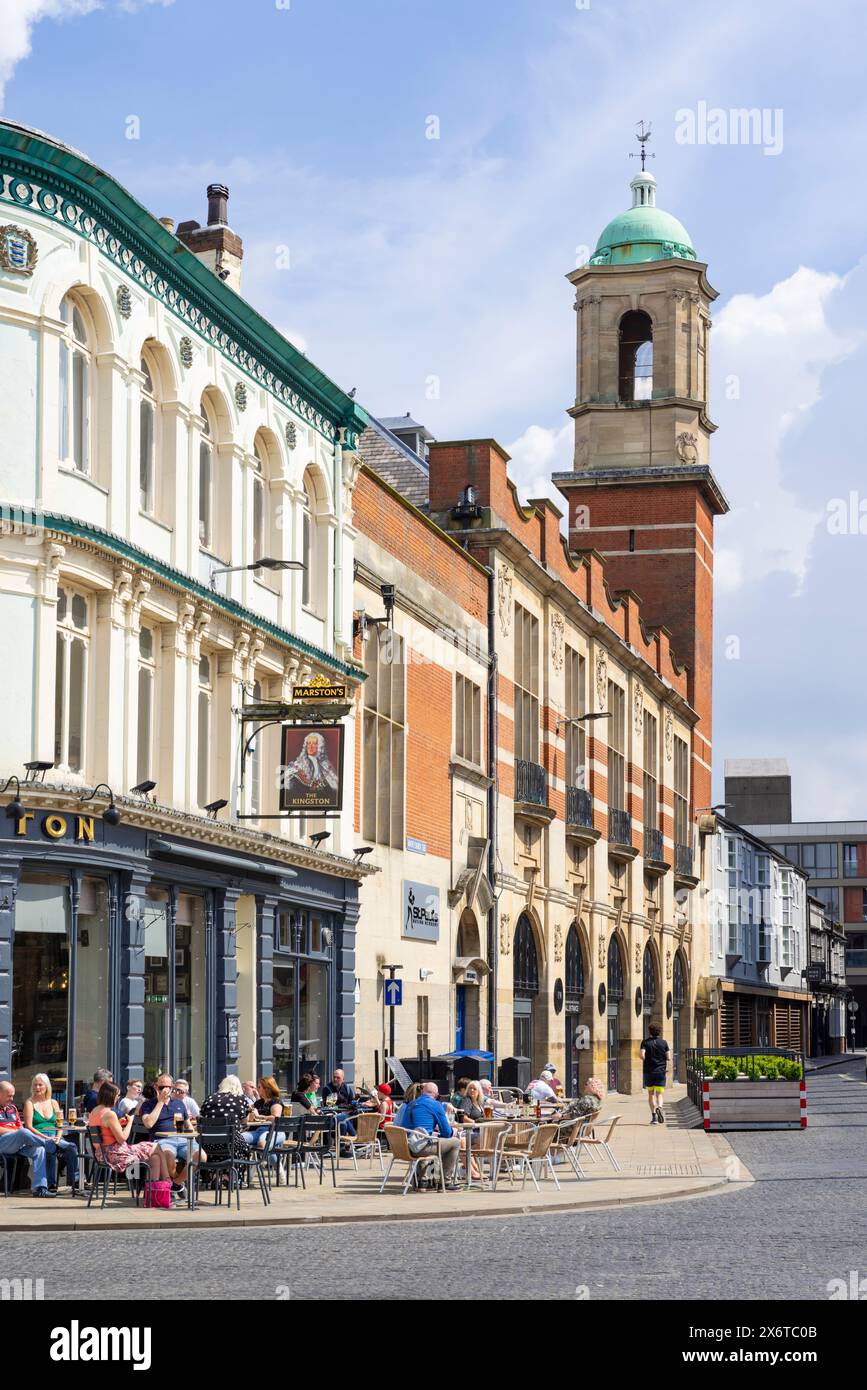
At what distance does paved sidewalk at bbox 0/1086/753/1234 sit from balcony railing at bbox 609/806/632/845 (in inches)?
1024

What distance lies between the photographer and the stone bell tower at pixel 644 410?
66625 millimetres

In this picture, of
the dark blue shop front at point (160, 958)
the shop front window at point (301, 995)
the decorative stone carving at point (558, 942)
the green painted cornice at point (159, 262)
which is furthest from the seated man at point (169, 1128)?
the decorative stone carving at point (558, 942)

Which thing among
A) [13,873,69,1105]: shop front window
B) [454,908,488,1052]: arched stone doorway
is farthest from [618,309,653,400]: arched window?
[13,873,69,1105]: shop front window

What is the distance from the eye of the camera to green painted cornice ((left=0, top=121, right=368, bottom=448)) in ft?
74.2

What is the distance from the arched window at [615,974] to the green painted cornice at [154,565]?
2500 cm

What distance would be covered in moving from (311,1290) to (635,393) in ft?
189

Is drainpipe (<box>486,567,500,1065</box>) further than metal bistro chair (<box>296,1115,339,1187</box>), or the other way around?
drainpipe (<box>486,567,500,1065</box>)

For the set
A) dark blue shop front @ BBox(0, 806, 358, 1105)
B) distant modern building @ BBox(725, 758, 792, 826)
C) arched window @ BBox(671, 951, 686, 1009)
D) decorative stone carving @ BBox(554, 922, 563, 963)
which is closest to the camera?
dark blue shop front @ BBox(0, 806, 358, 1105)

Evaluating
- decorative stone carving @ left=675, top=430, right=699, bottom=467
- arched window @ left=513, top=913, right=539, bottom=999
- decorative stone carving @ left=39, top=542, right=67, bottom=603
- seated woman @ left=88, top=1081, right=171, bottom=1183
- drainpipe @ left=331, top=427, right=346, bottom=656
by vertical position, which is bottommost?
seated woman @ left=88, top=1081, right=171, bottom=1183

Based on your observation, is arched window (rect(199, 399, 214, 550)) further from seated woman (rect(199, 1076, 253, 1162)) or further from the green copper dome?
the green copper dome

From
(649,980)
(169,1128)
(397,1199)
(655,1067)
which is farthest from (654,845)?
(169,1128)

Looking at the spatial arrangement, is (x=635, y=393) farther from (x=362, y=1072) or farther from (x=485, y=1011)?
(x=362, y=1072)
